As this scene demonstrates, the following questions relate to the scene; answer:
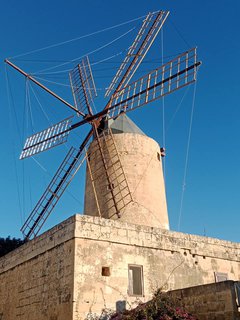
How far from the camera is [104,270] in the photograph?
26.9 ft

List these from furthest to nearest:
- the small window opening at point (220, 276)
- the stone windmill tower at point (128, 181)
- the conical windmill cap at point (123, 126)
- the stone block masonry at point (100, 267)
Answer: the conical windmill cap at point (123, 126)
the stone windmill tower at point (128, 181)
the small window opening at point (220, 276)
the stone block masonry at point (100, 267)

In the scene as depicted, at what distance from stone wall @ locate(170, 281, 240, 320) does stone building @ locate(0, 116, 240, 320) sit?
1.05m

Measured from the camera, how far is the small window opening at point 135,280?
332 inches

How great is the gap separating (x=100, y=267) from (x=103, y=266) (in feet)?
0.27

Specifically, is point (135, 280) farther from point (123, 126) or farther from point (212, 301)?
point (123, 126)

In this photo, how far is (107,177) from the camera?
11.6m

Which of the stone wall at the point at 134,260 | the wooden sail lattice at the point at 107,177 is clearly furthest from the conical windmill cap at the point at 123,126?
the stone wall at the point at 134,260

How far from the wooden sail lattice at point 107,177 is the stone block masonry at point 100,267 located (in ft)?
7.25

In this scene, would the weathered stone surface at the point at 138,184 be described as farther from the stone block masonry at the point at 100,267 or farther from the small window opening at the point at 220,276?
the small window opening at the point at 220,276

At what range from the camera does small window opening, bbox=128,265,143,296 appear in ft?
27.6

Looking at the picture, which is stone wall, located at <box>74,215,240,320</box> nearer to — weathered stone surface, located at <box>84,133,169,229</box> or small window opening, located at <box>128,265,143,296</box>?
small window opening, located at <box>128,265,143,296</box>

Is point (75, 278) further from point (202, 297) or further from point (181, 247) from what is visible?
point (181, 247)

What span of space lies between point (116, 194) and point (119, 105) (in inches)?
113

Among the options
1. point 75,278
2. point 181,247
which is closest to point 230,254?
point 181,247
